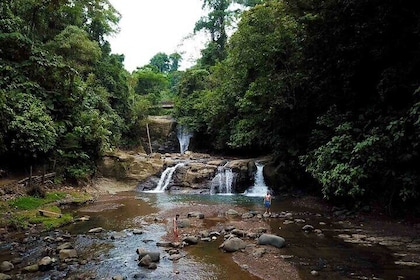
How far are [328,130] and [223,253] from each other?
812 centimetres

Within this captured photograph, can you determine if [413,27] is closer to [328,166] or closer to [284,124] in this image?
[328,166]

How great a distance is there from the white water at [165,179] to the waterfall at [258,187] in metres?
6.05

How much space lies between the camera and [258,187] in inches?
816

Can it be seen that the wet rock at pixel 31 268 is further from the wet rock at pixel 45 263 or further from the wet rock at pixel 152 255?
the wet rock at pixel 152 255

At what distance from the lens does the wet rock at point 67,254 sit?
8.43m

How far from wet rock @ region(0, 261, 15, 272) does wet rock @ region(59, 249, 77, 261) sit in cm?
114

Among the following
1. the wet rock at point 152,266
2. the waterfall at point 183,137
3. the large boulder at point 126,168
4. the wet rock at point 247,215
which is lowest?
the wet rock at point 247,215

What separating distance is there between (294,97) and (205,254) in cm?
1021

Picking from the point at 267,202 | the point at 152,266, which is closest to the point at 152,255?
the point at 152,266

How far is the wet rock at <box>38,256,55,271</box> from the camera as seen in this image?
7.64 meters

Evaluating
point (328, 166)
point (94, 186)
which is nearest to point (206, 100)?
point (94, 186)

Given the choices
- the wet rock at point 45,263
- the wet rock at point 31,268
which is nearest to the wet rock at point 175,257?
the wet rock at point 45,263

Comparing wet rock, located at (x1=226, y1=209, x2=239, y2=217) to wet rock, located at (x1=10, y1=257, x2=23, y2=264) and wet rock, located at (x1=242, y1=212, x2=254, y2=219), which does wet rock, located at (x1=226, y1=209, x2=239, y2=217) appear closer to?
wet rock, located at (x1=242, y1=212, x2=254, y2=219)

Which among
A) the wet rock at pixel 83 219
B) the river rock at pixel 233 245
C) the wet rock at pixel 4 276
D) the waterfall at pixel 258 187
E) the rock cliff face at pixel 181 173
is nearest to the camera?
the wet rock at pixel 4 276
